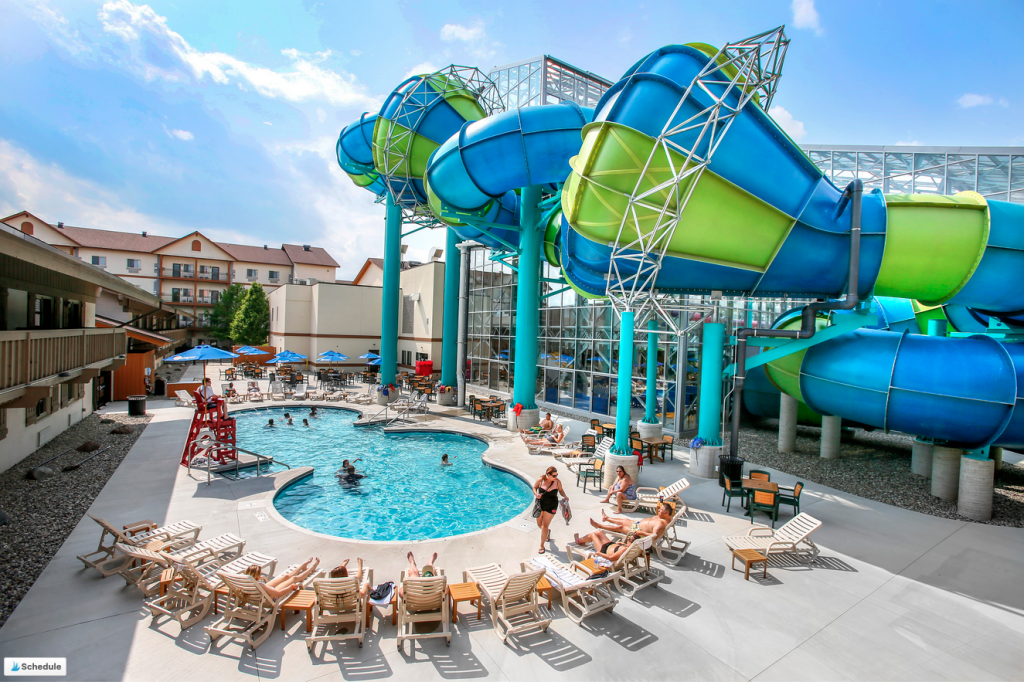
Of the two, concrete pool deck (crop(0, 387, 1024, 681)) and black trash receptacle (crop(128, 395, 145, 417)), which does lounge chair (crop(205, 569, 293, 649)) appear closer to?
concrete pool deck (crop(0, 387, 1024, 681))

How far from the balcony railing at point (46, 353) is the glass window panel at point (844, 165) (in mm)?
30129

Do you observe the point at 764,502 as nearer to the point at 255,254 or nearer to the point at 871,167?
the point at 871,167

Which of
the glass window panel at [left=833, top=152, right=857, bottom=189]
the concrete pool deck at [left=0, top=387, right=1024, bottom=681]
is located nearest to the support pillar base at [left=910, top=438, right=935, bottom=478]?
the concrete pool deck at [left=0, top=387, right=1024, bottom=681]

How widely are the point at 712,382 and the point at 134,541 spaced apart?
1252 centimetres

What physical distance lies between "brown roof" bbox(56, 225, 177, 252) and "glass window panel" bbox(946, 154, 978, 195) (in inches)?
2813

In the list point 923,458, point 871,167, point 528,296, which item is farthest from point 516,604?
point 871,167

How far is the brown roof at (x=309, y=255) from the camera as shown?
6550 centimetres

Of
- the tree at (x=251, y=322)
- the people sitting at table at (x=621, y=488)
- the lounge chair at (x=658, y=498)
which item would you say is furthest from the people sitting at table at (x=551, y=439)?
the tree at (x=251, y=322)

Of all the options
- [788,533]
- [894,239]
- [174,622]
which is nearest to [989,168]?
[894,239]

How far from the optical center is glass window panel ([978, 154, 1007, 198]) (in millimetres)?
20297

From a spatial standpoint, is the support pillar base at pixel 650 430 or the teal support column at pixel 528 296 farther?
the teal support column at pixel 528 296

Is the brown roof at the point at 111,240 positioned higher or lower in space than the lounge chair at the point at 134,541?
higher

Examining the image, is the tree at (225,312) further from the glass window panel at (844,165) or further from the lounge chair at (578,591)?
the lounge chair at (578,591)

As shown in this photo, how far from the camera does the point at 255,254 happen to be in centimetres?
6328
